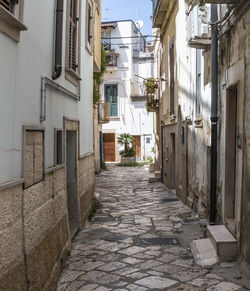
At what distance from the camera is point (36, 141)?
4.26 m

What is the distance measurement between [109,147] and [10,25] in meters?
25.5

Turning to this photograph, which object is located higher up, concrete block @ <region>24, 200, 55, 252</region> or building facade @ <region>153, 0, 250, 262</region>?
building facade @ <region>153, 0, 250, 262</region>

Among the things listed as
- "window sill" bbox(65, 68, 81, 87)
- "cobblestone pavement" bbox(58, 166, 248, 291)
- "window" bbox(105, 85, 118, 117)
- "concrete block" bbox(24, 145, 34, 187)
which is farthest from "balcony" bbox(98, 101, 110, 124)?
"concrete block" bbox(24, 145, 34, 187)

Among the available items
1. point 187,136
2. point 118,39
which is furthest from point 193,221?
point 118,39

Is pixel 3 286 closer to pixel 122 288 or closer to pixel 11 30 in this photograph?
pixel 122 288

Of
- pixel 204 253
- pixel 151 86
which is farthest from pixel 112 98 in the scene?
pixel 204 253

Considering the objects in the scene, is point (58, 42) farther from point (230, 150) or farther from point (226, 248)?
point (226, 248)

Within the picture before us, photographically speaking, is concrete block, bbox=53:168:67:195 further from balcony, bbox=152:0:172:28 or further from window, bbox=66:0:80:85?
balcony, bbox=152:0:172:28

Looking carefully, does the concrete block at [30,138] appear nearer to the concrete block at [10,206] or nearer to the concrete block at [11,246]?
the concrete block at [10,206]

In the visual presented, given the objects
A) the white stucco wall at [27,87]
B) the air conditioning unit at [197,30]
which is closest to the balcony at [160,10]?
the air conditioning unit at [197,30]

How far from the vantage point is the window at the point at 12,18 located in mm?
3100

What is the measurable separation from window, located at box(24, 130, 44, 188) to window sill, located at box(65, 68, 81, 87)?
2.08 meters

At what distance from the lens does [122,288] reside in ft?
14.5

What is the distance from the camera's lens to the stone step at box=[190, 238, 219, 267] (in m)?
5.05
